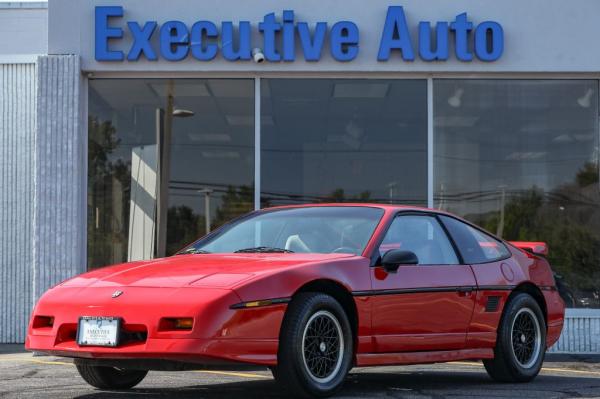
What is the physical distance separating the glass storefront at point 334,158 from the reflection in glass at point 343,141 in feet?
0.04

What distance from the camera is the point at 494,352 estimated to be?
8195mm

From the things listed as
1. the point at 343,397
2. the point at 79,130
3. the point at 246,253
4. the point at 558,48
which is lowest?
the point at 343,397

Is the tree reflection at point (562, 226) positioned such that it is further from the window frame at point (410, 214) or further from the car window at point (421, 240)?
the car window at point (421, 240)

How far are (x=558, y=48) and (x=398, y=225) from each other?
6.17 m

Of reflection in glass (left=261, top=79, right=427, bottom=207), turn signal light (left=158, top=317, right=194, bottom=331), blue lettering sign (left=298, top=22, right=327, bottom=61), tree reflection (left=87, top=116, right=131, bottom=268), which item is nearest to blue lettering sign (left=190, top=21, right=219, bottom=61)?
reflection in glass (left=261, top=79, right=427, bottom=207)

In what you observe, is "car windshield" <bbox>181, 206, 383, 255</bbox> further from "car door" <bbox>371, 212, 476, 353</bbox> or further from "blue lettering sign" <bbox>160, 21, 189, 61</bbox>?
"blue lettering sign" <bbox>160, 21, 189, 61</bbox>

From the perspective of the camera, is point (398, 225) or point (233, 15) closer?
point (398, 225)

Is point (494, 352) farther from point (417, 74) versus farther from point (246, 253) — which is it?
point (417, 74)

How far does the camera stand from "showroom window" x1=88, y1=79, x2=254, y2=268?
42.7ft

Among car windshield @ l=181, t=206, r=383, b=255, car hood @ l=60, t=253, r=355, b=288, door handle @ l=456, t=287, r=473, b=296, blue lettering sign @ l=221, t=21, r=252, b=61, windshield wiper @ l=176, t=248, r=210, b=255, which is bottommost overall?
door handle @ l=456, t=287, r=473, b=296

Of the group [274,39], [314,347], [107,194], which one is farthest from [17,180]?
[314,347]

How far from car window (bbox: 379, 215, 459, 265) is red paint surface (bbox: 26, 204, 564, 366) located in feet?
0.29

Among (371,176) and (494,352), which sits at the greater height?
(371,176)

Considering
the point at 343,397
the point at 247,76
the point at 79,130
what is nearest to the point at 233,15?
the point at 247,76
